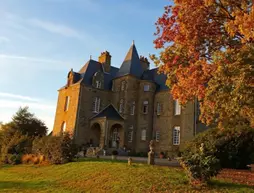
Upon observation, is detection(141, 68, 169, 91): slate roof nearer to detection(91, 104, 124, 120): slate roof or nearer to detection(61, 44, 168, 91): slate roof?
detection(61, 44, 168, 91): slate roof

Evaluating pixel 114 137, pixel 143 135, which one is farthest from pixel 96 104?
pixel 143 135

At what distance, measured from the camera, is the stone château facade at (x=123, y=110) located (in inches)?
1313

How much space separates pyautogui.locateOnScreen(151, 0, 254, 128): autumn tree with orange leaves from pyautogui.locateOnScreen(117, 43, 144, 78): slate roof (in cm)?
2319

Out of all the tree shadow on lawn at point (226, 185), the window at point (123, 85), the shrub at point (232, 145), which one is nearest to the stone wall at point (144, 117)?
the window at point (123, 85)

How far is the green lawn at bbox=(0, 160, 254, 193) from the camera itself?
11.0 metres

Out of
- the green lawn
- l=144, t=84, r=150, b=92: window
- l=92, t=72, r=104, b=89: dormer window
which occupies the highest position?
l=92, t=72, r=104, b=89: dormer window

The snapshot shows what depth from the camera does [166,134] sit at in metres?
33.2

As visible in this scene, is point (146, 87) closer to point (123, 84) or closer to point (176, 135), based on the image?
point (123, 84)

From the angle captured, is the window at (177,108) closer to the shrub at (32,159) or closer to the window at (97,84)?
the window at (97,84)

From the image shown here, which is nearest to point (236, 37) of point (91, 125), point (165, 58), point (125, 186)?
point (165, 58)

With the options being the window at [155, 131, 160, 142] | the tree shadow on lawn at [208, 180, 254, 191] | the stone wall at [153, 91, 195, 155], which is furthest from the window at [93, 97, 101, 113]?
the tree shadow on lawn at [208, 180, 254, 191]

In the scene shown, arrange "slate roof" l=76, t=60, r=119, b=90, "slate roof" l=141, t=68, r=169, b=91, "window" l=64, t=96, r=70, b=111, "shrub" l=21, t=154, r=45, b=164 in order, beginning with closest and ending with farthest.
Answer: "shrub" l=21, t=154, r=45, b=164 < "slate roof" l=141, t=68, r=169, b=91 < "slate roof" l=76, t=60, r=119, b=90 < "window" l=64, t=96, r=70, b=111

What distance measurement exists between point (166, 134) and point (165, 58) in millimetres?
21372

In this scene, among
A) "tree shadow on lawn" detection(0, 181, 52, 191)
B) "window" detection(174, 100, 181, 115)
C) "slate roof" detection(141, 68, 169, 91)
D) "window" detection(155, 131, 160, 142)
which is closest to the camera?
"tree shadow on lawn" detection(0, 181, 52, 191)
